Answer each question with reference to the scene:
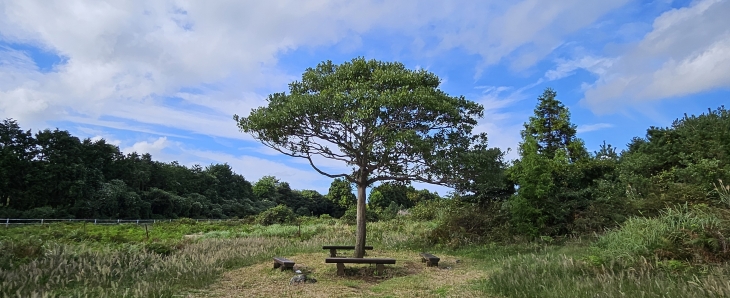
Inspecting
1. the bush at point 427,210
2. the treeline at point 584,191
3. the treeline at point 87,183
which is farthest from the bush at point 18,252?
the treeline at point 87,183

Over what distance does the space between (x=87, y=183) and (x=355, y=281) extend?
40.2m

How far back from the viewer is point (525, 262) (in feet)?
26.5

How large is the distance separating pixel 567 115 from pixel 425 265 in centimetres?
2245

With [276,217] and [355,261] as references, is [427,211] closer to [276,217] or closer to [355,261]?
[276,217]

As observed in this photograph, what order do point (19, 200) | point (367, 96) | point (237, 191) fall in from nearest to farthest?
point (367, 96)
point (19, 200)
point (237, 191)

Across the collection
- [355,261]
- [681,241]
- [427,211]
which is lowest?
[355,261]

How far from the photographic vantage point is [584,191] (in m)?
14.7

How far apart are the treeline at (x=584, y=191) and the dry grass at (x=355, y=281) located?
2915mm

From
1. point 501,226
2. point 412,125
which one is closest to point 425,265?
point 412,125

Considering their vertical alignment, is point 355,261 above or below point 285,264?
above

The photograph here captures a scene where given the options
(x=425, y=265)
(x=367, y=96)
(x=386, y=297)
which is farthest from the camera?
(x=425, y=265)

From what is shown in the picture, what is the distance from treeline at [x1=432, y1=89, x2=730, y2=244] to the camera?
13.1 meters

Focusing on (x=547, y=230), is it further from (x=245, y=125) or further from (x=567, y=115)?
(x=567, y=115)

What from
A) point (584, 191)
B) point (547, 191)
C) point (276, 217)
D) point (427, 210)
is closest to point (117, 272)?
point (547, 191)
